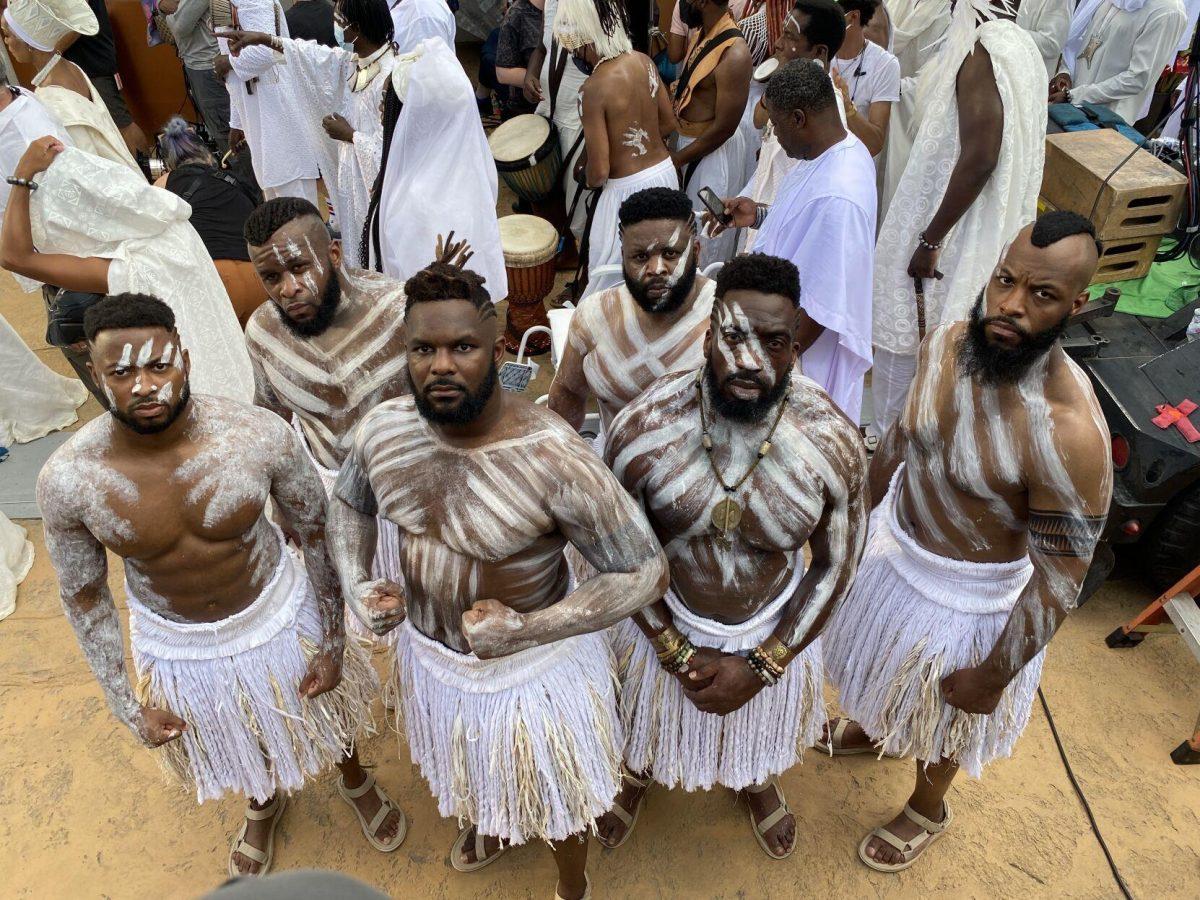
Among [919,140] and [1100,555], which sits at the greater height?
[919,140]

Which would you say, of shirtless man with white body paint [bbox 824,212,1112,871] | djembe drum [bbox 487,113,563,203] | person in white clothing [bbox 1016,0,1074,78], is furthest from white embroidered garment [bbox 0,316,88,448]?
person in white clothing [bbox 1016,0,1074,78]

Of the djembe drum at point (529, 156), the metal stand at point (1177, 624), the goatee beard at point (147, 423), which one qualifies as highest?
the goatee beard at point (147, 423)

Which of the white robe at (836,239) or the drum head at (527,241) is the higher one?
the white robe at (836,239)

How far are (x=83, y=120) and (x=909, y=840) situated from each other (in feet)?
17.6

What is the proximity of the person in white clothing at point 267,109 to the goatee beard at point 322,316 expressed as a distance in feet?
11.1

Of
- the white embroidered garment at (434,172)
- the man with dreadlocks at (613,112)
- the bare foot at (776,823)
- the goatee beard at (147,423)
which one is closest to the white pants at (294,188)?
the white embroidered garment at (434,172)

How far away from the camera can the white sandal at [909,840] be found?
3.06m

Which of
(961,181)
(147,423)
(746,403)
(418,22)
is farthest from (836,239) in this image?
(418,22)

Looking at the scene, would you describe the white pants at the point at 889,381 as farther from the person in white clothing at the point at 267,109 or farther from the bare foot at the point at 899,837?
the person in white clothing at the point at 267,109

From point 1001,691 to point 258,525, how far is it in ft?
7.54

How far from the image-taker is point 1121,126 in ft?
18.2

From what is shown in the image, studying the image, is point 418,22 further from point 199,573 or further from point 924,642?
point 924,642

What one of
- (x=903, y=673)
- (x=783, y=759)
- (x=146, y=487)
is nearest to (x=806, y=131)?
(x=903, y=673)

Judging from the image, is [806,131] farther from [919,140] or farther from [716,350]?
[716,350]
